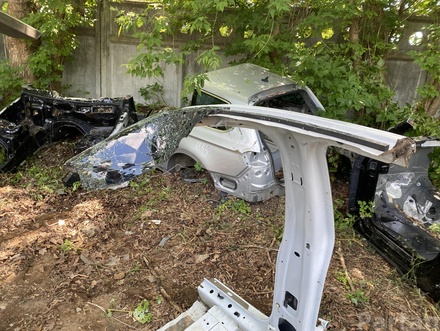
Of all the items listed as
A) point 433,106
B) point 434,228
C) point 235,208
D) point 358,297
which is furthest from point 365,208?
point 433,106

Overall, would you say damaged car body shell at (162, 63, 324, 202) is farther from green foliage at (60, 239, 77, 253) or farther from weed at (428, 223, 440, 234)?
green foliage at (60, 239, 77, 253)

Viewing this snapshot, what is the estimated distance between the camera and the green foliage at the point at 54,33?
5.44 meters

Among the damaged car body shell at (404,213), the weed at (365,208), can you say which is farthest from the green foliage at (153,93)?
the weed at (365,208)

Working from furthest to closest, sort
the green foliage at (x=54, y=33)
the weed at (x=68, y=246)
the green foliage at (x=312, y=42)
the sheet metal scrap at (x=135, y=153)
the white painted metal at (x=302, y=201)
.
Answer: the green foliage at (x=54, y=33) → the green foliage at (x=312, y=42) → the weed at (x=68, y=246) → the sheet metal scrap at (x=135, y=153) → the white painted metal at (x=302, y=201)

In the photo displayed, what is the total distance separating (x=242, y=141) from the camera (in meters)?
3.73

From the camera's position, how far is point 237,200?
13.7ft

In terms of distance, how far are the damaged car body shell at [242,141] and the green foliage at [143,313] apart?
1.79 m

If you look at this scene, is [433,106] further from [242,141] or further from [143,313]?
[143,313]

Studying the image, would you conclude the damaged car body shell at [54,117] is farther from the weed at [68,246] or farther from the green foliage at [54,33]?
the weed at [68,246]

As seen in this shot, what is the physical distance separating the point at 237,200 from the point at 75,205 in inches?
A: 82.8

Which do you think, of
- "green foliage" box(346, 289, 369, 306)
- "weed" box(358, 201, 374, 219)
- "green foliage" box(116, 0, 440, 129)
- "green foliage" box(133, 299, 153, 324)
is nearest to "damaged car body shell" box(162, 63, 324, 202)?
"green foliage" box(116, 0, 440, 129)

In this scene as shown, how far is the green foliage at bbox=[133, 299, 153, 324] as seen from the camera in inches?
97.8

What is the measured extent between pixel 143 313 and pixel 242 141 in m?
2.08

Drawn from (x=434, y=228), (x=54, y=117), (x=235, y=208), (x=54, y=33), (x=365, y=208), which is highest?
(x=54, y=33)
